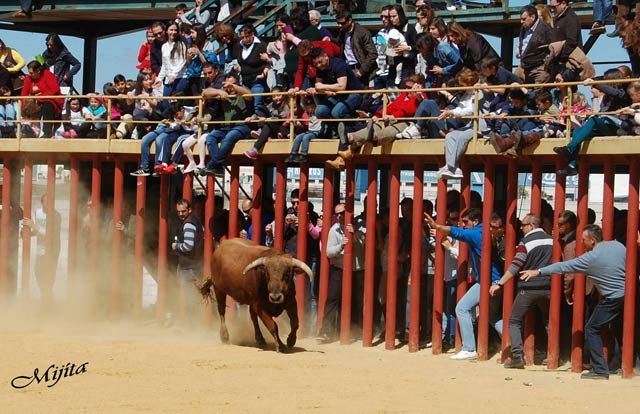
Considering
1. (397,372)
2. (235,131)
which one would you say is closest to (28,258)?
(235,131)

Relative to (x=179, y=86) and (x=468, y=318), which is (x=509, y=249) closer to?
(x=468, y=318)

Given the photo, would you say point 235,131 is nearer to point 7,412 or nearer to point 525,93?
point 525,93

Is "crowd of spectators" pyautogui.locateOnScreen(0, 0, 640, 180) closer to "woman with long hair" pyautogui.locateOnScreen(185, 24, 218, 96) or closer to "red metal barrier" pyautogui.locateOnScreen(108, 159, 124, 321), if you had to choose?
"woman with long hair" pyautogui.locateOnScreen(185, 24, 218, 96)

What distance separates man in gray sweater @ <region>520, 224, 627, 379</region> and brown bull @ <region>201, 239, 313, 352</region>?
134 inches

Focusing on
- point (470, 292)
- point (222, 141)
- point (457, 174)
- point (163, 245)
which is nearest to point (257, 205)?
point (222, 141)

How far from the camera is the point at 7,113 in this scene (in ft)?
75.4

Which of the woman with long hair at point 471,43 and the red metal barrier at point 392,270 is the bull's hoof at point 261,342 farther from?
the woman with long hair at point 471,43

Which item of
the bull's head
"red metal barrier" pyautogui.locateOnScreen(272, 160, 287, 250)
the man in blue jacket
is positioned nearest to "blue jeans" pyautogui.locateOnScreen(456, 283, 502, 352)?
the man in blue jacket

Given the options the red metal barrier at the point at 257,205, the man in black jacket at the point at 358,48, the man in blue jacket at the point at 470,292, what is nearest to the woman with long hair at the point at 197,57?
the red metal barrier at the point at 257,205

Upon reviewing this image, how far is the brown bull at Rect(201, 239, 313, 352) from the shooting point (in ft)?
57.7

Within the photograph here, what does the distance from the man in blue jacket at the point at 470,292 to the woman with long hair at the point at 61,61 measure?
889cm
